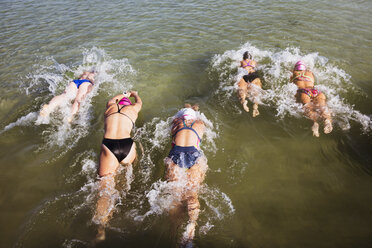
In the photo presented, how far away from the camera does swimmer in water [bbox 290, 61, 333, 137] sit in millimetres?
5714

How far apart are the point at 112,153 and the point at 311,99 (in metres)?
6.23

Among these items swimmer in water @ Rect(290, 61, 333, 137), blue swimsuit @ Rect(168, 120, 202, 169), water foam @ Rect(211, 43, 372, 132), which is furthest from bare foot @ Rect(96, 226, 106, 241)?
swimmer in water @ Rect(290, 61, 333, 137)

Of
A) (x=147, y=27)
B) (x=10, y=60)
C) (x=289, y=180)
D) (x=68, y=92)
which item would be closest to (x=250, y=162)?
(x=289, y=180)

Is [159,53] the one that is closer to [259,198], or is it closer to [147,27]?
[147,27]

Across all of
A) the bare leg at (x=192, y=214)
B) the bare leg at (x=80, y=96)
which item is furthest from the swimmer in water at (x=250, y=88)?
the bare leg at (x=80, y=96)

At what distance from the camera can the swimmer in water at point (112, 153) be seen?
13.9 ft

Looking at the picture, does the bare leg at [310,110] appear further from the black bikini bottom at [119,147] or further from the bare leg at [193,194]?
the black bikini bottom at [119,147]

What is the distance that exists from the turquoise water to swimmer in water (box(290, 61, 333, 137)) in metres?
0.28

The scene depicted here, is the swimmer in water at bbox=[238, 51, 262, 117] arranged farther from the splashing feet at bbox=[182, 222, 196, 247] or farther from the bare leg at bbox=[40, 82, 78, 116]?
the bare leg at bbox=[40, 82, 78, 116]

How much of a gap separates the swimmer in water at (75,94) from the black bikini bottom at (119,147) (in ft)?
8.72

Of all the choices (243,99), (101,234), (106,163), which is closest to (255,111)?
(243,99)

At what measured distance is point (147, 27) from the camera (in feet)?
39.0

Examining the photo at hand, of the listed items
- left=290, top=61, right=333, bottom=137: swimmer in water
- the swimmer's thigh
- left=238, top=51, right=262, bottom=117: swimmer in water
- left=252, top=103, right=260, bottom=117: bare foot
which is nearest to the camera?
the swimmer's thigh

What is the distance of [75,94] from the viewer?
760 cm
